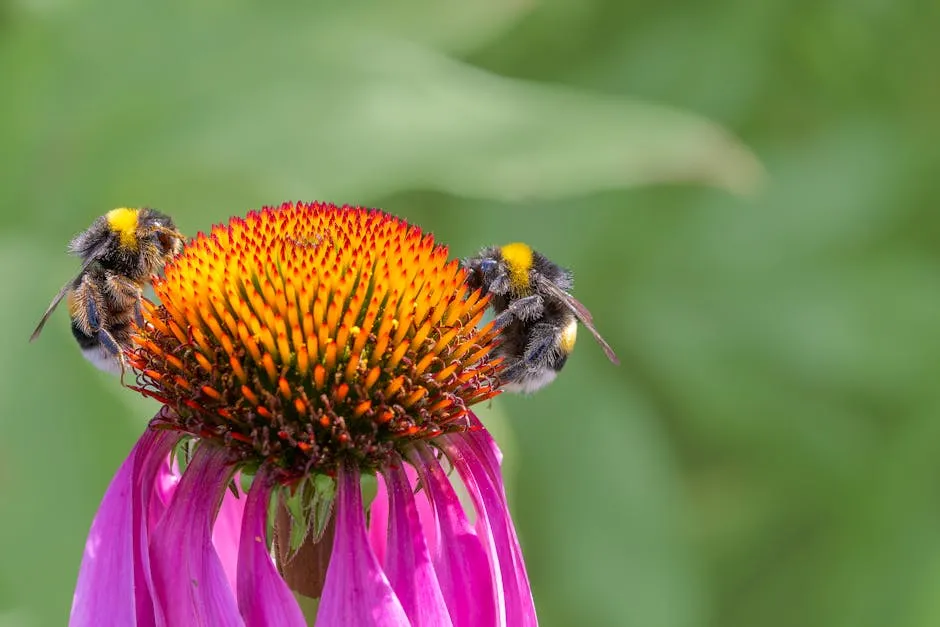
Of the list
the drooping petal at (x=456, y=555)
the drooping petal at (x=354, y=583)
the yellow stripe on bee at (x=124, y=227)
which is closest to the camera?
the drooping petal at (x=354, y=583)

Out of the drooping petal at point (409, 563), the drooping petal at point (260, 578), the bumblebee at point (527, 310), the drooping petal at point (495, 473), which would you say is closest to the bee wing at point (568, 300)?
the bumblebee at point (527, 310)

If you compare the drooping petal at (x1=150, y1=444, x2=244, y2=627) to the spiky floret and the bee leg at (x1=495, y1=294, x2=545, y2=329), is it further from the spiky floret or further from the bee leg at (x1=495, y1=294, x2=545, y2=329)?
the bee leg at (x1=495, y1=294, x2=545, y2=329)

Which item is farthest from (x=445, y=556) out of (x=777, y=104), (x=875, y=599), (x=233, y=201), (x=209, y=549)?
(x=777, y=104)

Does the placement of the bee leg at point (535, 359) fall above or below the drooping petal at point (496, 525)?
above

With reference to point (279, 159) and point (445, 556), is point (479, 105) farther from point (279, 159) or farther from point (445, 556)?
point (445, 556)

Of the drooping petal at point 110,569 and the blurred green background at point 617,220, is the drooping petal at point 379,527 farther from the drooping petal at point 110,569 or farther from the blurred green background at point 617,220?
the blurred green background at point 617,220

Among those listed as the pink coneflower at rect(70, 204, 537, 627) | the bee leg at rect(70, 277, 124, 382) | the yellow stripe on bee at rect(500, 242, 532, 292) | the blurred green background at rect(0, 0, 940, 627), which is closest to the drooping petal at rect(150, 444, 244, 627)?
the pink coneflower at rect(70, 204, 537, 627)

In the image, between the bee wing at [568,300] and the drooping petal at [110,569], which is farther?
the bee wing at [568,300]
